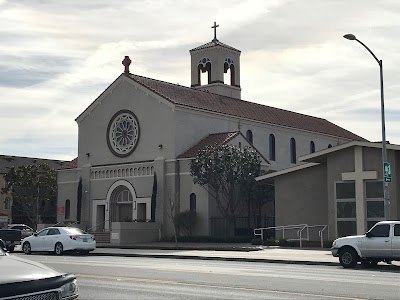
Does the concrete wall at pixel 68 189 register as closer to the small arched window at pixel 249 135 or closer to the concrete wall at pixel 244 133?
the concrete wall at pixel 244 133

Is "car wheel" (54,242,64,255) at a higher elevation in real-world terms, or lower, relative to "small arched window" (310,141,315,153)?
lower

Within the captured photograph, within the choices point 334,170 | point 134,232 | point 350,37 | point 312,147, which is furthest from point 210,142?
point 350,37

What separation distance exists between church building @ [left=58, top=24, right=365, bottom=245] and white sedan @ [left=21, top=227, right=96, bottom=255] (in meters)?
13.0

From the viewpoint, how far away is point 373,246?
21.7 m

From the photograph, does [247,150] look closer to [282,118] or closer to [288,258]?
[282,118]

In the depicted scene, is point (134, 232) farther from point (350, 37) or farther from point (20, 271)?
point (20, 271)

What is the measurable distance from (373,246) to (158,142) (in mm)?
29158

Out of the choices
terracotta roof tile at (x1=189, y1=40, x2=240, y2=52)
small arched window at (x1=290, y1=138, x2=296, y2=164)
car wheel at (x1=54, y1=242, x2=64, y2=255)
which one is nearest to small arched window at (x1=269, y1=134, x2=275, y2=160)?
small arched window at (x1=290, y1=138, x2=296, y2=164)

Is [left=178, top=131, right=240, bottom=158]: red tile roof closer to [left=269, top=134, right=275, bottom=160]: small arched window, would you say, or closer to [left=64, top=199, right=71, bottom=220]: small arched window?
[left=269, top=134, right=275, bottom=160]: small arched window

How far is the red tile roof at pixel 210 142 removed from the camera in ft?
155

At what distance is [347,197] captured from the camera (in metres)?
33.9

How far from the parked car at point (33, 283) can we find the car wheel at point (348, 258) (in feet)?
52.5

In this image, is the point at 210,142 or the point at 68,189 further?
the point at 68,189

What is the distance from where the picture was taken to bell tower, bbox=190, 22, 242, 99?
58344 mm
